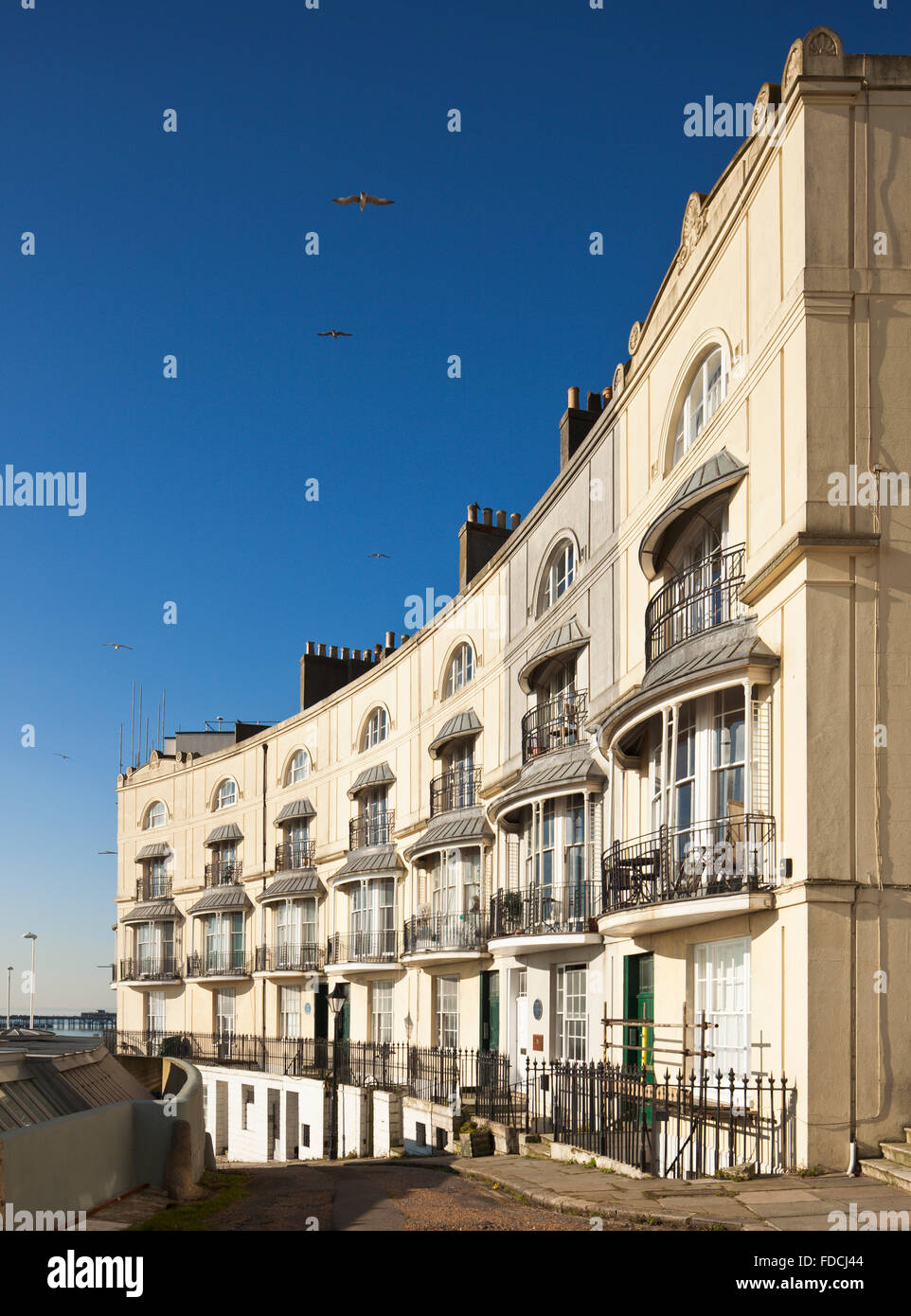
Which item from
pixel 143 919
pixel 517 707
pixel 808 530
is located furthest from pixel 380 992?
pixel 808 530

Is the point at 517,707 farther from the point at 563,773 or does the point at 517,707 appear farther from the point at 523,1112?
the point at 523,1112

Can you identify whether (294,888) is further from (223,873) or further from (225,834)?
(223,873)

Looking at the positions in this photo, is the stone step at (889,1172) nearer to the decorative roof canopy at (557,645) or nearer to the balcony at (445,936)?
the decorative roof canopy at (557,645)

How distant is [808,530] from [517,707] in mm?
14190

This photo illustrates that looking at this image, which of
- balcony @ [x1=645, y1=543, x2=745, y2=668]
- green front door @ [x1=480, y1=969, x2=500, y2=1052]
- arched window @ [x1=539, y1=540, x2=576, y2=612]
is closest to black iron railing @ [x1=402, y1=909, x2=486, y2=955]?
green front door @ [x1=480, y1=969, x2=500, y2=1052]

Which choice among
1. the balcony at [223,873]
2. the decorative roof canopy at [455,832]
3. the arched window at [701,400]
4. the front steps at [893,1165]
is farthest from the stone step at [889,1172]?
the balcony at [223,873]

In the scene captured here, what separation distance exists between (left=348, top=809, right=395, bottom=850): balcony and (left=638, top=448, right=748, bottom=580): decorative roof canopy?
19407 millimetres

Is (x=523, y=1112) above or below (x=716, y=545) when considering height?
below

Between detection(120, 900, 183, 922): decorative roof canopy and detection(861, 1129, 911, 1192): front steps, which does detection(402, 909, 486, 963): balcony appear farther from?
detection(120, 900, 183, 922): decorative roof canopy

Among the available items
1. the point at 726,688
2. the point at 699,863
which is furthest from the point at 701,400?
the point at 699,863

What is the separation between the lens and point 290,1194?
15445 mm

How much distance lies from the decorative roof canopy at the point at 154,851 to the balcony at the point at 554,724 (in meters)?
29.8

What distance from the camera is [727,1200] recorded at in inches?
490

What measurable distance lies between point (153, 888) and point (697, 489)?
41396 millimetres
